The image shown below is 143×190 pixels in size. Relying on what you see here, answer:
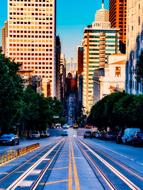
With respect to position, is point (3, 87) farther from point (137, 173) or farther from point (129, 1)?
point (129, 1)

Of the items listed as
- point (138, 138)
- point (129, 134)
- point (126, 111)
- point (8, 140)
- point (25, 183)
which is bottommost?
point (25, 183)

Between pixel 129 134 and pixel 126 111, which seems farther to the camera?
pixel 126 111

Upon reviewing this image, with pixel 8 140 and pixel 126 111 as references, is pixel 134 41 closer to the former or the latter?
pixel 126 111

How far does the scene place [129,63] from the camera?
158 meters

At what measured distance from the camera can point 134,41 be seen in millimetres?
151000

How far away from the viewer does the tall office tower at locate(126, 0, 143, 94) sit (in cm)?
14062

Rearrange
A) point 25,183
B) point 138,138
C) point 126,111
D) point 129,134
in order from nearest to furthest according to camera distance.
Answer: point 25,183, point 138,138, point 129,134, point 126,111

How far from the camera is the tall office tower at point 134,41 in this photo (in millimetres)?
140625

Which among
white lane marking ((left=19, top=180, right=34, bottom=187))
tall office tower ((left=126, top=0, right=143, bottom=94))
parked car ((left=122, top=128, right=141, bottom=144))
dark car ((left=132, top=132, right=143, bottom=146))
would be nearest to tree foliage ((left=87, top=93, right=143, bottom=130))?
parked car ((left=122, top=128, right=141, bottom=144))

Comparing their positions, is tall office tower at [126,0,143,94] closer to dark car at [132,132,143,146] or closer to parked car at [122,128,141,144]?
parked car at [122,128,141,144]

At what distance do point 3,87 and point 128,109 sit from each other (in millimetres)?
36527

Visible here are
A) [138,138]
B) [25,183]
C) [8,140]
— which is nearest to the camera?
[25,183]

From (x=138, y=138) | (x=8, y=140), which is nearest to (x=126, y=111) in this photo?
(x=138, y=138)

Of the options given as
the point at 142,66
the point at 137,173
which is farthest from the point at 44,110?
the point at 137,173
